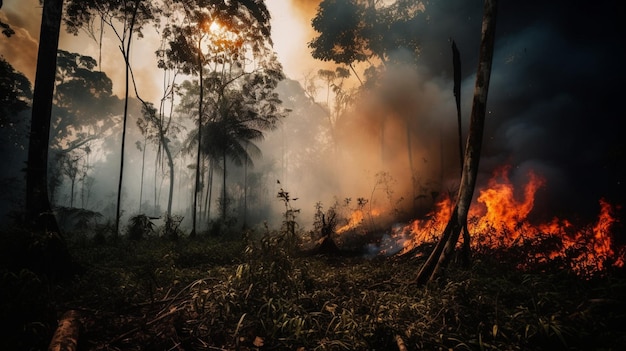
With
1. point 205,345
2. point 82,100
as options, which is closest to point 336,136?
point 205,345

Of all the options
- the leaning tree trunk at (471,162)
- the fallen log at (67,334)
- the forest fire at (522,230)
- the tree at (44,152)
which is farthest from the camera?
the forest fire at (522,230)

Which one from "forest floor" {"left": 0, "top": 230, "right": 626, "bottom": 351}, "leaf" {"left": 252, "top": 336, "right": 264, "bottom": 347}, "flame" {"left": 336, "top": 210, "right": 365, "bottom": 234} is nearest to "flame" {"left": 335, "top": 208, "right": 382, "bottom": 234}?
"flame" {"left": 336, "top": 210, "right": 365, "bottom": 234}

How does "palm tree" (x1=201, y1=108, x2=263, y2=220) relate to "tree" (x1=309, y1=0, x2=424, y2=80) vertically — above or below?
below

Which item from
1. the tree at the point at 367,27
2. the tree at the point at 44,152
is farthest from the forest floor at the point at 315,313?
the tree at the point at 367,27

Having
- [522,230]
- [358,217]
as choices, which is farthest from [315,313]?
[358,217]

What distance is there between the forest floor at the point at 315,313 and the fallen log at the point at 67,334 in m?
0.13

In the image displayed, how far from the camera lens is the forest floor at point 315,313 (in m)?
3.03

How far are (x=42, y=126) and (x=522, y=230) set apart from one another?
12972 mm

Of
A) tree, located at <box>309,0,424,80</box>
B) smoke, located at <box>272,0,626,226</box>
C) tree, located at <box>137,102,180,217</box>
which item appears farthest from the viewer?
tree, located at <box>137,102,180,217</box>

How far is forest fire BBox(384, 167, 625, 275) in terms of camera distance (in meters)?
5.86

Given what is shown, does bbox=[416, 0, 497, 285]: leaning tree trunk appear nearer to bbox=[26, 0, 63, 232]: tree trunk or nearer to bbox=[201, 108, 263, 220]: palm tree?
bbox=[26, 0, 63, 232]: tree trunk

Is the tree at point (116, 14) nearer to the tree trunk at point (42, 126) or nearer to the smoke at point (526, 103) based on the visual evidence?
the tree trunk at point (42, 126)

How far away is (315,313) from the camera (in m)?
3.70

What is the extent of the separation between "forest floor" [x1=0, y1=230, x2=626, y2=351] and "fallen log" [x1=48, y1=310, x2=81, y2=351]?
0.43 ft
